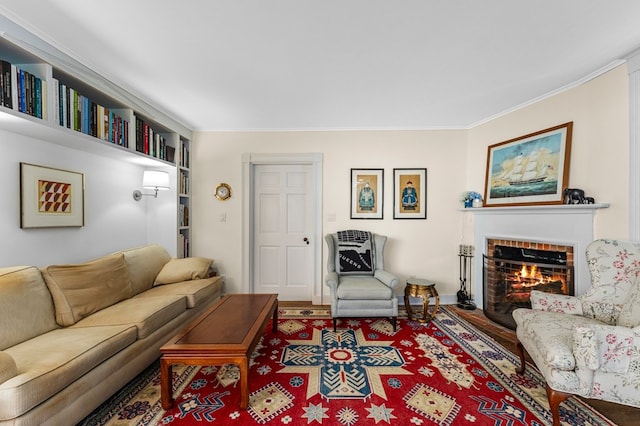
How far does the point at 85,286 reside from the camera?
7.00 ft

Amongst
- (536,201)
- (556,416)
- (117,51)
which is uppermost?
(117,51)

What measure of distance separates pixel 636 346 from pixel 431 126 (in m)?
2.97

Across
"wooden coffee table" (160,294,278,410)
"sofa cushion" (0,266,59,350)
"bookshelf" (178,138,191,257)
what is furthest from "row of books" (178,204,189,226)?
"wooden coffee table" (160,294,278,410)

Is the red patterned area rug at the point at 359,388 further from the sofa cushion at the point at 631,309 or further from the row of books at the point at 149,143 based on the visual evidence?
the row of books at the point at 149,143

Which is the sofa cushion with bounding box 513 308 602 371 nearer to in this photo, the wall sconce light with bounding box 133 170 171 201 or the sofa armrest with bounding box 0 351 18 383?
the sofa armrest with bounding box 0 351 18 383

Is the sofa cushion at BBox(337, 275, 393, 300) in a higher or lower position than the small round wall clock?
lower

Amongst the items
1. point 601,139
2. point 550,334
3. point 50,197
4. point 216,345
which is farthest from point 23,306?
point 601,139

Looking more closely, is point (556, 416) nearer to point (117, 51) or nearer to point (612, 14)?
point (612, 14)

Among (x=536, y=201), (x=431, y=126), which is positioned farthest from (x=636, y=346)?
(x=431, y=126)

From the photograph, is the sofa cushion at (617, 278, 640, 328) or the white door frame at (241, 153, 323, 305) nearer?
the sofa cushion at (617, 278, 640, 328)

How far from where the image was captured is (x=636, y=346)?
4.70ft

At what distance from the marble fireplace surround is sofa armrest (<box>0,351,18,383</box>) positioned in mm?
4090

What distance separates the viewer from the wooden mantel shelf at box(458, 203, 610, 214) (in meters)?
2.33

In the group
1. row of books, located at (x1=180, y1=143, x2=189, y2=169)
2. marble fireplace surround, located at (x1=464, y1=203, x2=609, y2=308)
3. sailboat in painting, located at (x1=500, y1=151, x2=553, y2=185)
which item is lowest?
marble fireplace surround, located at (x1=464, y1=203, x2=609, y2=308)
